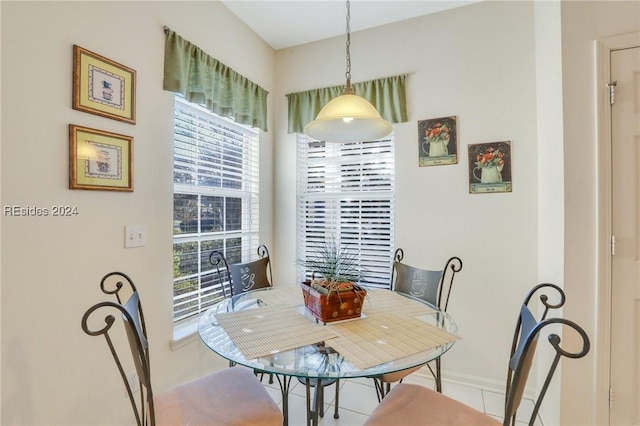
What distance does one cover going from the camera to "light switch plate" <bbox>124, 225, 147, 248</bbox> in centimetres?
174

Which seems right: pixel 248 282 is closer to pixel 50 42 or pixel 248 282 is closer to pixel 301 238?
pixel 301 238

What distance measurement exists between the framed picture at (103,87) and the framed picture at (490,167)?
2298 millimetres

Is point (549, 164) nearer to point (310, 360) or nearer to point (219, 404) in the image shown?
point (310, 360)

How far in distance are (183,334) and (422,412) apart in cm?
156

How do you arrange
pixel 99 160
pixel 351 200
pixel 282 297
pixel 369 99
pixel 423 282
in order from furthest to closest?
pixel 351 200 < pixel 369 99 < pixel 423 282 < pixel 282 297 < pixel 99 160

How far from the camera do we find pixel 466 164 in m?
2.39

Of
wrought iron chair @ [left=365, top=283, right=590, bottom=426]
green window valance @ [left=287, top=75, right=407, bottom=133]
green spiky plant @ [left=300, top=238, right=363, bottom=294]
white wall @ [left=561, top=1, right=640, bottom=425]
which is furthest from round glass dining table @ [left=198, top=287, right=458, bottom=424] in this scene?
green window valance @ [left=287, top=75, right=407, bottom=133]

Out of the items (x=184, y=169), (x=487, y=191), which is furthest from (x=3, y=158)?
(x=487, y=191)

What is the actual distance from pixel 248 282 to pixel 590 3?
2603 mm

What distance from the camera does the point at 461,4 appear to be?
94.3 inches

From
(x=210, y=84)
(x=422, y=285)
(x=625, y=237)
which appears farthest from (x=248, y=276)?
(x=625, y=237)

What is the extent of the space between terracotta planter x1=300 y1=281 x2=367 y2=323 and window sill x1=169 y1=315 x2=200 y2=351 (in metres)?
1.09

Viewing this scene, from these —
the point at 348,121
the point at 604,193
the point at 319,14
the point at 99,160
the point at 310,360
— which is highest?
the point at 319,14

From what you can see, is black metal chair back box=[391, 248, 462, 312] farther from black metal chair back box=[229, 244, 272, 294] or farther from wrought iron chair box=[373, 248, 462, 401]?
black metal chair back box=[229, 244, 272, 294]
